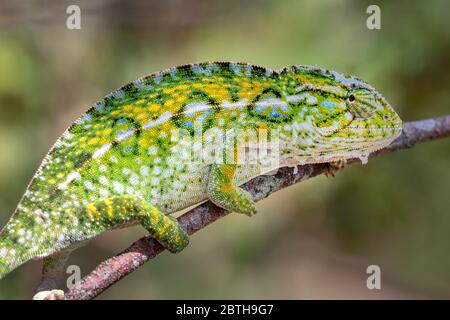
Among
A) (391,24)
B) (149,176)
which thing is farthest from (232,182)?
(391,24)

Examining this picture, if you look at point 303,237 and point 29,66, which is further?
point 303,237

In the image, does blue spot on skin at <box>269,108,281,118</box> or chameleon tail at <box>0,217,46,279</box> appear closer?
chameleon tail at <box>0,217,46,279</box>

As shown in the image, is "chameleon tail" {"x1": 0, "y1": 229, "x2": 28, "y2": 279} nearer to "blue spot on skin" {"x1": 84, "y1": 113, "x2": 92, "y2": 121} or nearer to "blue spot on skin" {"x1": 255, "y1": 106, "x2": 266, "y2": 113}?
"blue spot on skin" {"x1": 84, "y1": 113, "x2": 92, "y2": 121}

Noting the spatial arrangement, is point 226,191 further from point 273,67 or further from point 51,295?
point 273,67

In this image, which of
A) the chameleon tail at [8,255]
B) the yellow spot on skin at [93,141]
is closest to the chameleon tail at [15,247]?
the chameleon tail at [8,255]

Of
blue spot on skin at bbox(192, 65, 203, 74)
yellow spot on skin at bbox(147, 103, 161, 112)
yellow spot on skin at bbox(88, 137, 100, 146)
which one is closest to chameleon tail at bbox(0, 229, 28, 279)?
yellow spot on skin at bbox(88, 137, 100, 146)
